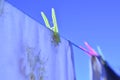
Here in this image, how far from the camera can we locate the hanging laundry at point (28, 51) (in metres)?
1.51

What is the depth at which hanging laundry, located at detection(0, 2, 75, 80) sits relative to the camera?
1.51 metres

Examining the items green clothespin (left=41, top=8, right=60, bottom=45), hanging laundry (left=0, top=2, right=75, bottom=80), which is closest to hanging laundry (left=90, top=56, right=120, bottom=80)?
hanging laundry (left=0, top=2, right=75, bottom=80)

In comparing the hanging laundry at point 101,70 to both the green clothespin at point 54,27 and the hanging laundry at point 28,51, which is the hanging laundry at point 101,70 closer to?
the hanging laundry at point 28,51

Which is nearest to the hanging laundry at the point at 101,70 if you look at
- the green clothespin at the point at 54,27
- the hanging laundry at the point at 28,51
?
the hanging laundry at the point at 28,51

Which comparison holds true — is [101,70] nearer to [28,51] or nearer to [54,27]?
[54,27]

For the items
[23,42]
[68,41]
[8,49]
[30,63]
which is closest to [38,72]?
[30,63]

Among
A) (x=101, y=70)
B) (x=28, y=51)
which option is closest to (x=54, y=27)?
(x=28, y=51)

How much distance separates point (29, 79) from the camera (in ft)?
5.52

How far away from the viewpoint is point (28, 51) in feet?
5.55

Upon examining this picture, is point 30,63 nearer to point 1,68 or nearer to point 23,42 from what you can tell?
point 23,42

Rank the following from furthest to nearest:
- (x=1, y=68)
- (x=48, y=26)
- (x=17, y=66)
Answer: (x=48, y=26) < (x=17, y=66) < (x=1, y=68)

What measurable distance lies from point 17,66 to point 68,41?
683 mm

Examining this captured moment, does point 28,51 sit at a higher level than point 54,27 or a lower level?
lower

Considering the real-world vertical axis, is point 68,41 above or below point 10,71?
above
